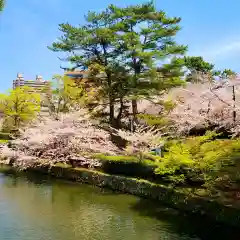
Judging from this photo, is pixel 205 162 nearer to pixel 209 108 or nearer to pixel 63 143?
pixel 209 108

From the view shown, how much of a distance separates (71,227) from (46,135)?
1110 centimetres

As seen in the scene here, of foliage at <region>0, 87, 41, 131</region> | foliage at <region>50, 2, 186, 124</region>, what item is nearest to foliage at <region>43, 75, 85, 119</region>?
foliage at <region>0, 87, 41, 131</region>

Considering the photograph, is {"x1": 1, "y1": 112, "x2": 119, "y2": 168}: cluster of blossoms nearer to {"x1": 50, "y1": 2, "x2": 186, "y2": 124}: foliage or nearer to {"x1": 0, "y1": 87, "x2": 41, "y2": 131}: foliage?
{"x1": 50, "y1": 2, "x2": 186, "y2": 124}: foliage

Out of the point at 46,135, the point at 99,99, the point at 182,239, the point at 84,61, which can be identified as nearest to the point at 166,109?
the point at 99,99

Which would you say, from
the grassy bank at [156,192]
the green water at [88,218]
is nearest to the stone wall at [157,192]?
the grassy bank at [156,192]

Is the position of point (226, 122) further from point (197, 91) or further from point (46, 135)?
point (46, 135)

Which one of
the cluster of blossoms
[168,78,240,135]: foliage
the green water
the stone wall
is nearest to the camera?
the green water

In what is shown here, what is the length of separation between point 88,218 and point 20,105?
25.4 m

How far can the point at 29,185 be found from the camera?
16969 mm

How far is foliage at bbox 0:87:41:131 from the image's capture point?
34.2 metres

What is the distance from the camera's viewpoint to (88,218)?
11.0m

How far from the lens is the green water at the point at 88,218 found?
927 centimetres

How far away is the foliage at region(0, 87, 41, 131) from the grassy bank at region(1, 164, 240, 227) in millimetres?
14948

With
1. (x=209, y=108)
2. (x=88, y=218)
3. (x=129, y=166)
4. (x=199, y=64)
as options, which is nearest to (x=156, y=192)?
(x=129, y=166)
